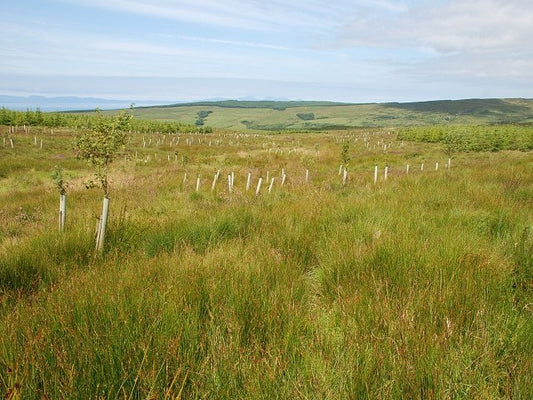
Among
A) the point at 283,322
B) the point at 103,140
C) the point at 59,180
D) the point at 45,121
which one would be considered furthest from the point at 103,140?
the point at 45,121

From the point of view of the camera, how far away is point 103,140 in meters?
6.32

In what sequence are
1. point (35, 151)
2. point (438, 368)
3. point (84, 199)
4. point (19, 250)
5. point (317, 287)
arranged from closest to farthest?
point (438, 368) → point (317, 287) → point (19, 250) → point (84, 199) → point (35, 151)

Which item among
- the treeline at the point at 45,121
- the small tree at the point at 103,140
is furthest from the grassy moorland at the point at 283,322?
the treeline at the point at 45,121

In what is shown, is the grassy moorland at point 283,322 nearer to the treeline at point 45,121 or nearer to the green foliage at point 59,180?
the green foliage at point 59,180

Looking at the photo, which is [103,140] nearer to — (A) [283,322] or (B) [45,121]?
(A) [283,322]

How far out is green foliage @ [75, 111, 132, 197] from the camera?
6.34 m

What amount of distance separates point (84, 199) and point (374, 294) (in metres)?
13.3

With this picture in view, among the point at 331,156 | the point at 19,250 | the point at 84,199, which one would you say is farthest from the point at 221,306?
the point at 331,156

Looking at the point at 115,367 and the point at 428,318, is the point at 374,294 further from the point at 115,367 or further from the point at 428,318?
the point at 115,367

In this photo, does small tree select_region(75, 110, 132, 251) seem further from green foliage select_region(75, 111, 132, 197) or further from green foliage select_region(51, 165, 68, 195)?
green foliage select_region(51, 165, 68, 195)

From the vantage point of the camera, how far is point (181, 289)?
2.88 metres

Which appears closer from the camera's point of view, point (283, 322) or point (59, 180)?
point (283, 322)

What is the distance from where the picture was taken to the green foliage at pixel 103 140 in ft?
20.8

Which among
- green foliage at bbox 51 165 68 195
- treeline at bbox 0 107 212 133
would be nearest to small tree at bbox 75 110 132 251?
green foliage at bbox 51 165 68 195
